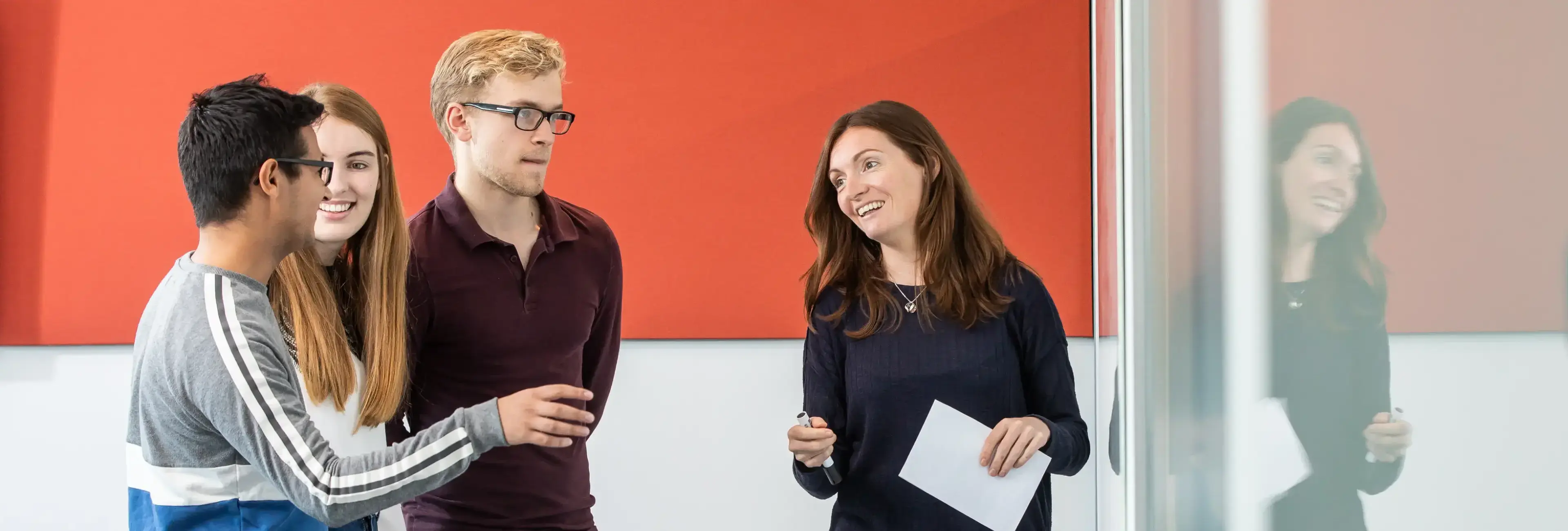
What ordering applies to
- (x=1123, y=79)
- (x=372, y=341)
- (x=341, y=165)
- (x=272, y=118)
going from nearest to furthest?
(x=1123, y=79) < (x=272, y=118) < (x=372, y=341) < (x=341, y=165)

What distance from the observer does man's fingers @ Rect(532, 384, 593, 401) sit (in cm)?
122

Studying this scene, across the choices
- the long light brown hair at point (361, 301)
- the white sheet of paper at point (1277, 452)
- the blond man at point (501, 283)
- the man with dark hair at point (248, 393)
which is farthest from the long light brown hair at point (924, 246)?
the white sheet of paper at point (1277, 452)

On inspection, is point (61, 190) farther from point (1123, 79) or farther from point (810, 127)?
point (1123, 79)

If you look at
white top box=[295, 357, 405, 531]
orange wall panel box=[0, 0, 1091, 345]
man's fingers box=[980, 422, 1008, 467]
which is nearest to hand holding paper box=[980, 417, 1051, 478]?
man's fingers box=[980, 422, 1008, 467]

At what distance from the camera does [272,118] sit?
1.24 m

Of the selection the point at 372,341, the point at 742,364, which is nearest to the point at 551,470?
the point at 372,341

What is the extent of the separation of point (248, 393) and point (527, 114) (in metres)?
0.79

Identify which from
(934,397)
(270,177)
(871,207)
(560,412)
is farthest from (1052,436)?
(270,177)

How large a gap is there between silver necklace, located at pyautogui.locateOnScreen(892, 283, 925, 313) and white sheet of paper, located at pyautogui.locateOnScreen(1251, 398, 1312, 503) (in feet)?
4.17

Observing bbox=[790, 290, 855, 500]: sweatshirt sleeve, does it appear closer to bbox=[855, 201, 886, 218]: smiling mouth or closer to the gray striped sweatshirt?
bbox=[855, 201, 886, 218]: smiling mouth

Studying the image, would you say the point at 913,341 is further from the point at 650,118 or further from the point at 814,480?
the point at 650,118

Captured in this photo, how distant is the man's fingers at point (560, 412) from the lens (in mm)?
1216

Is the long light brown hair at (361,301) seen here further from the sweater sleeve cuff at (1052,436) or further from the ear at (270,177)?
the sweater sleeve cuff at (1052,436)

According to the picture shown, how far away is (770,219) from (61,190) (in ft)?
6.90
